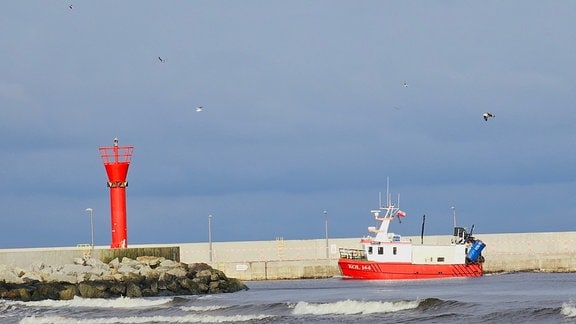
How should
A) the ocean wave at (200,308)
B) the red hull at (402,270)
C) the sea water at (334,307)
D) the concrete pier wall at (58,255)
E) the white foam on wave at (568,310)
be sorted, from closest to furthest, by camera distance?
the white foam on wave at (568,310) → the sea water at (334,307) → the ocean wave at (200,308) → the concrete pier wall at (58,255) → the red hull at (402,270)

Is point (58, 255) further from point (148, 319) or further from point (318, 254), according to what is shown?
point (318, 254)

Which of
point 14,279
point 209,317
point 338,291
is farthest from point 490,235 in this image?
point 209,317

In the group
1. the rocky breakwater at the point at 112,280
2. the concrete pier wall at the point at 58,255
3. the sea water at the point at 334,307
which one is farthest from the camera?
the concrete pier wall at the point at 58,255

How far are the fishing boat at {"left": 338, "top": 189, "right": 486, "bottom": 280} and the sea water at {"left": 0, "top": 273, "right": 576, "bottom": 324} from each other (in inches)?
377

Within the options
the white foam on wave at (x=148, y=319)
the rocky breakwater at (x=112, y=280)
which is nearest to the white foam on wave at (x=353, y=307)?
the white foam on wave at (x=148, y=319)

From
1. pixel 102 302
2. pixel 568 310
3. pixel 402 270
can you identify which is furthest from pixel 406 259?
pixel 568 310

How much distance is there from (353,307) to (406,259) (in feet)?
68.1

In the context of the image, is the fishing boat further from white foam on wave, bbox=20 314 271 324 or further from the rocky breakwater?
white foam on wave, bbox=20 314 271 324

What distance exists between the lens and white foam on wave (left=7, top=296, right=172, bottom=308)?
31.6 meters

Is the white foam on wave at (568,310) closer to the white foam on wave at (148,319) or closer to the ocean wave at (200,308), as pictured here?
the white foam on wave at (148,319)

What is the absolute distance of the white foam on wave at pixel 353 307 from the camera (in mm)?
26812

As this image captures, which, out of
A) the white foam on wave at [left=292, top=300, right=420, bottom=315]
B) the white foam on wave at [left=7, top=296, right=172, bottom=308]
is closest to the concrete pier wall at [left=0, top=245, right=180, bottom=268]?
the white foam on wave at [left=7, top=296, right=172, bottom=308]

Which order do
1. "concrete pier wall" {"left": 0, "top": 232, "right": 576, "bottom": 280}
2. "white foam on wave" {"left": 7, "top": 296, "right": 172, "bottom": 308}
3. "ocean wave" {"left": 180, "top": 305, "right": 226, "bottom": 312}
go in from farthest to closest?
Result: 1. "concrete pier wall" {"left": 0, "top": 232, "right": 576, "bottom": 280}
2. "white foam on wave" {"left": 7, "top": 296, "right": 172, "bottom": 308}
3. "ocean wave" {"left": 180, "top": 305, "right": 226, "bottom": 312}

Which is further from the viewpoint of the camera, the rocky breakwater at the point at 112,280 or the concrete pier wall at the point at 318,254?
the concrete pier wall at the point at 318,254
